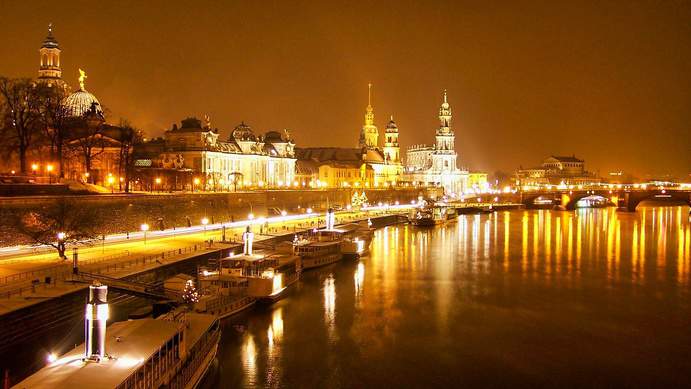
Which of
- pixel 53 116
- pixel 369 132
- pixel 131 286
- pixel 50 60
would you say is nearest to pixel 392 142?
pixel 369 132

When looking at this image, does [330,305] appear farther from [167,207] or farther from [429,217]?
[429,217]

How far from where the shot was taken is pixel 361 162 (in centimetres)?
12531

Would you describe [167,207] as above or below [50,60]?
below

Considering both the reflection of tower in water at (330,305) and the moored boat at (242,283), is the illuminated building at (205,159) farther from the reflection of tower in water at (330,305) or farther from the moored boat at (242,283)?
the moored boat at (242,283)

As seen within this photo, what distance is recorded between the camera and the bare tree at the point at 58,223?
1278 inches

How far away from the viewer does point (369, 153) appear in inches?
5290

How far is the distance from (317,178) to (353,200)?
1914cm

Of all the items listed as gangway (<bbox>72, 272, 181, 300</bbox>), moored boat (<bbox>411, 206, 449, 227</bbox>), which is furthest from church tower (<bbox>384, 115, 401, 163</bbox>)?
gangway (<bbox>72, 272, 181, 300</bbox>)

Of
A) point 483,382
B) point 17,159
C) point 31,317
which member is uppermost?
point 17,159

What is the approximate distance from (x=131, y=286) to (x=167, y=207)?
23.7 m

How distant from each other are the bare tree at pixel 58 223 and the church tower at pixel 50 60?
44435 millimetres

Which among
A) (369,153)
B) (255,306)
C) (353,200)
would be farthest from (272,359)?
(369,153)

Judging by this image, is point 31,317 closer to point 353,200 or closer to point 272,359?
point 272,359

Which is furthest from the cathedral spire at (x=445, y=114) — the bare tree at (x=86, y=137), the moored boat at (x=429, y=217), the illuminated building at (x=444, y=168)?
the bare tree at (x=86, y=137)
